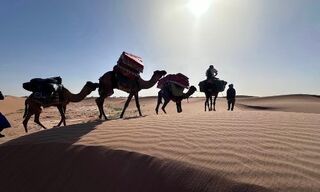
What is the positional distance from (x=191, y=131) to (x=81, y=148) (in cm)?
147

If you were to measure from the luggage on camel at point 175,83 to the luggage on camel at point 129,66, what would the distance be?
13.6 ft

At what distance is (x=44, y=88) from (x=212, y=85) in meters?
11.2

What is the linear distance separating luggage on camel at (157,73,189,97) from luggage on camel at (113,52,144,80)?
Answer: 13.6 ft

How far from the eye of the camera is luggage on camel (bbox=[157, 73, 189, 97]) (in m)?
17.6

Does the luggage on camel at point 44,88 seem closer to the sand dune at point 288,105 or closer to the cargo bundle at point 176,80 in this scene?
the cargo bundle at point 176,80

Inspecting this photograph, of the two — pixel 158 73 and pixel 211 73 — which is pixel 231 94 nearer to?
pixel 211 73

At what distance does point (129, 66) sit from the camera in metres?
13.1

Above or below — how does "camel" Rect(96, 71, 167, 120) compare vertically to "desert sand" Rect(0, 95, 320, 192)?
above

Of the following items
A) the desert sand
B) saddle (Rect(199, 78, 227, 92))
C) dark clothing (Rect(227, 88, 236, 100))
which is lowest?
the desert sand

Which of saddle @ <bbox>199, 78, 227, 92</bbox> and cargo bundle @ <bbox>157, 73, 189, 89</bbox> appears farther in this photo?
saddle @ <bbox>199, 78, 227, 92</bbox>

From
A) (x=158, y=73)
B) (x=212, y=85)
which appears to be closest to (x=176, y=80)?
(x=158, y=73)

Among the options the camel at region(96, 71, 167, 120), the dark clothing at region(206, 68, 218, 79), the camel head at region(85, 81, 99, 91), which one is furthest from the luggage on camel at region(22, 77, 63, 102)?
the dark clothing at region(206, 68, 218, 79)

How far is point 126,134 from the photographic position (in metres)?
5.43

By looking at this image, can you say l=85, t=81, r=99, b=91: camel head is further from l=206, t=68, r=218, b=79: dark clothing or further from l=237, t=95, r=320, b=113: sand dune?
l=237, t=95, r=320, b=113: sand dune
